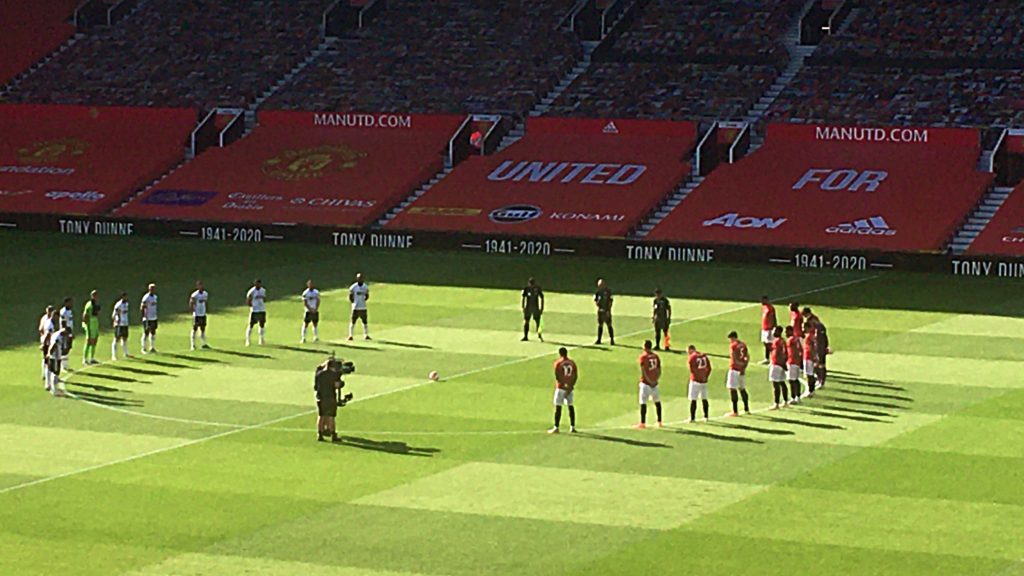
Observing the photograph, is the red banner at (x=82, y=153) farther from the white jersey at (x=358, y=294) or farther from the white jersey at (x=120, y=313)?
the white jersey at (x=120, y=313)

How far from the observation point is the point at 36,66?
88.5m

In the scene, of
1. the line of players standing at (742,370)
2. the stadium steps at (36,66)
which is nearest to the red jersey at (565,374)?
the line of players standing at (742,370)

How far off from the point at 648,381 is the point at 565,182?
1422 inches

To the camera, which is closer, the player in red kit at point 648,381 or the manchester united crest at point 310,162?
the player in red kit at point 648,381


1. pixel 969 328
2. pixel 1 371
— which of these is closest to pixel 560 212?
pixel 969 328

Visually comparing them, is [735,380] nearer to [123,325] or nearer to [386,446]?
[386,446]

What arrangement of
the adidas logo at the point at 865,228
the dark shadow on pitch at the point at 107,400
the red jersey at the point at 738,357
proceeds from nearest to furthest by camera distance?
the red jersey at the point at 738,357 → the dark shadow on pitch at the point at 107,400 → the adidas logo at the point at 865,228

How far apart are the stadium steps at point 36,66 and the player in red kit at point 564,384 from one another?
189 feet

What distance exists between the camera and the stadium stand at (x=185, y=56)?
275 feet

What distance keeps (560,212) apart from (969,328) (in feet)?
72.9

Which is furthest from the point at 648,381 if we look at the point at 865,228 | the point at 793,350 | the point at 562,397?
the point at 865,228

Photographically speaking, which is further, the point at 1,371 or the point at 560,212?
the point at 560,212

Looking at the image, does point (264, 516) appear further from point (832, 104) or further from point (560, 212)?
point (832, 104)

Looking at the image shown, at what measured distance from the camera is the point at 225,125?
261 feet
